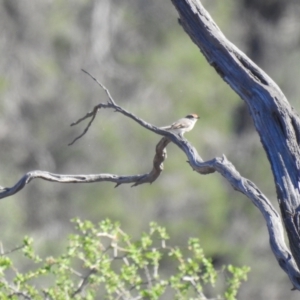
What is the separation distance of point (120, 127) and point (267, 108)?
408 inches

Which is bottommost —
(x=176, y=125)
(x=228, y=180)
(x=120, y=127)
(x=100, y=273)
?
(x=228, y=180)

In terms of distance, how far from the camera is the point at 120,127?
1420 cm

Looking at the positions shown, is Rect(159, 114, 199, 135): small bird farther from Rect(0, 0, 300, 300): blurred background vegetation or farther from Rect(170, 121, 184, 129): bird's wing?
Rect(0, 0, 300, 300): blurred background vegetation

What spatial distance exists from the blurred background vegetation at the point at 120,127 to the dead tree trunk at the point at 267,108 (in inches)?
383

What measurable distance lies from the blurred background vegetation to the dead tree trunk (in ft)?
31.9

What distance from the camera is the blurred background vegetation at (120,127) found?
14.1 m

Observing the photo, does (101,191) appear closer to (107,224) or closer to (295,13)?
(295,13)

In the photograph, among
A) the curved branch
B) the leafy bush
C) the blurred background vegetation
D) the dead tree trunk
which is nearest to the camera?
the curved branch

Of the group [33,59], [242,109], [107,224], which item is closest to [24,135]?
[33,59]

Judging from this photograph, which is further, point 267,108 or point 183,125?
point 183,125

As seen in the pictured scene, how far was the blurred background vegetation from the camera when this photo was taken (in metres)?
14.1

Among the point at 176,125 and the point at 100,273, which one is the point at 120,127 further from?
the point at 100,273

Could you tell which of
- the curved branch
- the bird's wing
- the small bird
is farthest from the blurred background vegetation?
the curved branch

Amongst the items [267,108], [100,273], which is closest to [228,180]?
[267,108]
